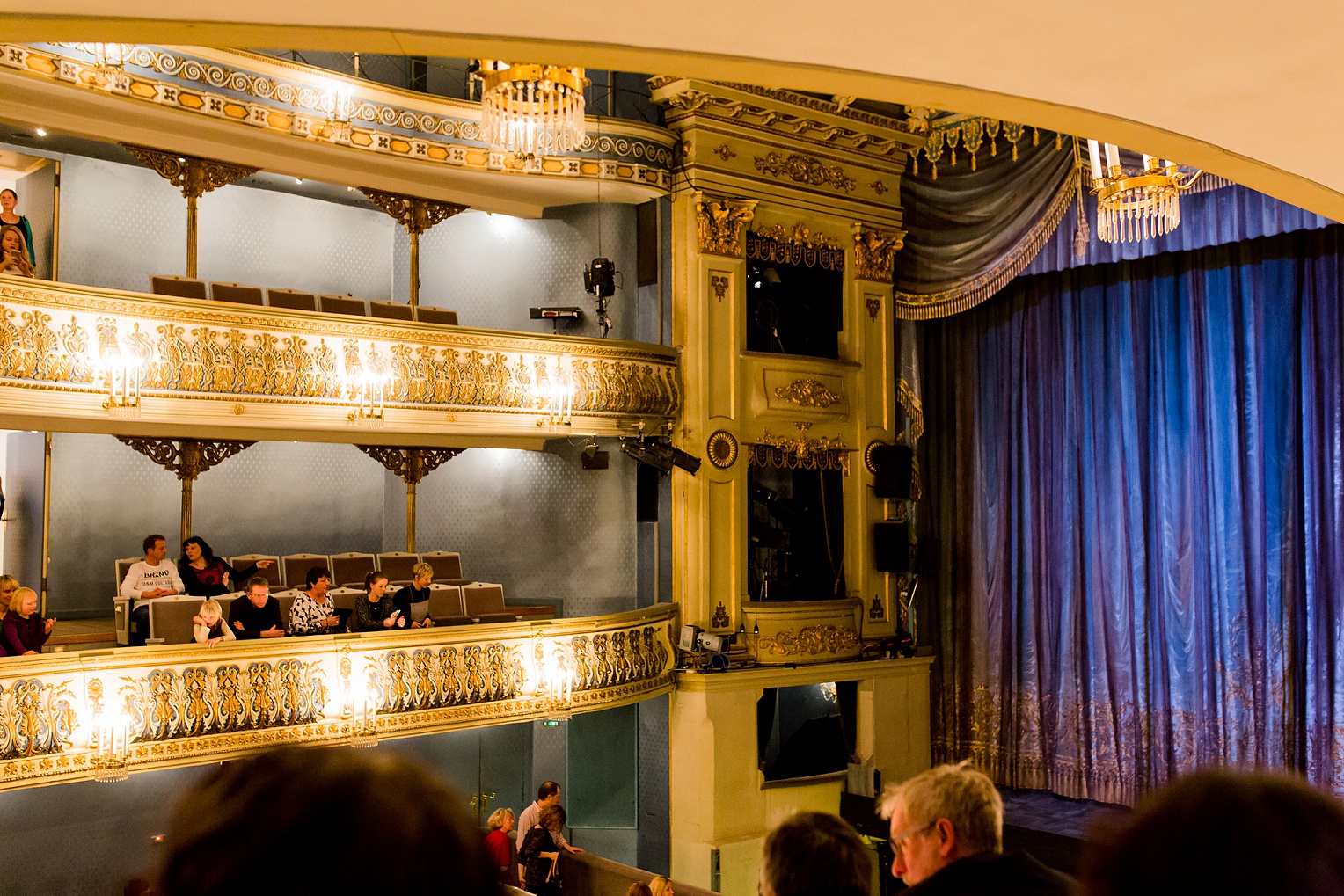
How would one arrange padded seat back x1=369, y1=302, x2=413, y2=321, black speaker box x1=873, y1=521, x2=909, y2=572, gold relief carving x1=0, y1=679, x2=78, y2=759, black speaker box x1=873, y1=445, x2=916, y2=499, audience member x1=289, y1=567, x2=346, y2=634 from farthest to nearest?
black speaker box x1=873, y1=445, x2=916, y2=499 < black speaker box x1=873, y1=521, x2=909, y2=572 < padded seat back x1=369, y1=302, x2=413, y2=321 < audience member x1=289, y1=567, x2=346, y2=634 < gold relief carving x1=0, y1=679, x2=78, y2=759

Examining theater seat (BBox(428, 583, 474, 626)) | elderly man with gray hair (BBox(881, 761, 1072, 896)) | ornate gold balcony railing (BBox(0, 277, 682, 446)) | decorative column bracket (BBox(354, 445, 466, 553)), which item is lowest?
theater seat (BBox(428, 583, 474, 626))

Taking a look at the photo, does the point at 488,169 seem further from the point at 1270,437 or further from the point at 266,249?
the point at 1270,437

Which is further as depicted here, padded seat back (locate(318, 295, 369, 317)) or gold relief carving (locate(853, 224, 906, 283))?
gold relief carving (locate(853, 224, 906, 283))

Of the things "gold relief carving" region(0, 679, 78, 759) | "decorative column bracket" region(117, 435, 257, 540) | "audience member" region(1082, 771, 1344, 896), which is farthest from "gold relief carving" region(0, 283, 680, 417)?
"audience member" region(1082, 771, 1344, 896)

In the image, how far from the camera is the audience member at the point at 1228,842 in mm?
1123

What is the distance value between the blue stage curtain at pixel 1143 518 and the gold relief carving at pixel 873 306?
1.30 meters

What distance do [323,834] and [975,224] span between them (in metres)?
13.5

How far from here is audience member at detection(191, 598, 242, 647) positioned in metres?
9.08

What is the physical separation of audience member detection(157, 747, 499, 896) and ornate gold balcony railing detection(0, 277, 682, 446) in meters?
8.92

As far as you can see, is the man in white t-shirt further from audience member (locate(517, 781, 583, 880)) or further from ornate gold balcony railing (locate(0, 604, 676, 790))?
audience member (locate(517, 781, 583, 880))

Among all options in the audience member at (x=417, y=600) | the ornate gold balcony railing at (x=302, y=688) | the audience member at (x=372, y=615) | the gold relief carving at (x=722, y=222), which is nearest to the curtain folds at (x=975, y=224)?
the gold relief carving at (x=722, y=222)

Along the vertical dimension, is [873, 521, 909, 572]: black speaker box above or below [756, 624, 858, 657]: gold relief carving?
above

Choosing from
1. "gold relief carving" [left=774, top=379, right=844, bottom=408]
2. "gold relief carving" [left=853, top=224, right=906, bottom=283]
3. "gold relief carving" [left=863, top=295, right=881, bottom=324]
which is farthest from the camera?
"gold relief carving" [left=863, top=295, right=881, bottom=324]

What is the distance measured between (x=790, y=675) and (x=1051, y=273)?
5.61 metres
